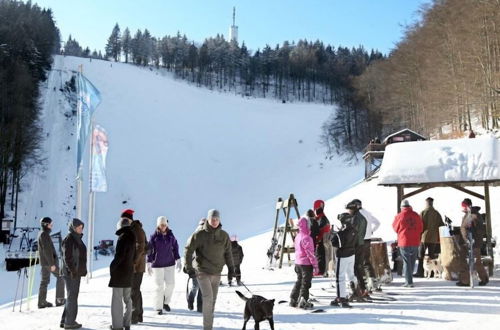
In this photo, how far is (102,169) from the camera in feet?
43.9

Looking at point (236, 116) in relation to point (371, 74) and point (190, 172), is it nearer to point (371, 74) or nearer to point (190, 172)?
point (371, 74)

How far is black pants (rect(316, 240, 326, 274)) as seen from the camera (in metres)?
10.4

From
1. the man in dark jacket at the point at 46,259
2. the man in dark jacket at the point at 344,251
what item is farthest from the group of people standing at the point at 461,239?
the man in dark jacket at the point at 46,259

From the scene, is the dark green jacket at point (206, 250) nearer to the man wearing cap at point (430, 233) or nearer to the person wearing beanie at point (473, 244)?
the person wearing beanie at point (473, 244)

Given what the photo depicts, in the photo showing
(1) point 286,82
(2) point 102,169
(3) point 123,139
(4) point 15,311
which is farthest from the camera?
(1) point 286,82

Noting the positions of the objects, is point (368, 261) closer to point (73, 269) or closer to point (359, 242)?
point (359, 242)

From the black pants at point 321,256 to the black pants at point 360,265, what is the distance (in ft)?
7.01

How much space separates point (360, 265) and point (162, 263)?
3.36 meters

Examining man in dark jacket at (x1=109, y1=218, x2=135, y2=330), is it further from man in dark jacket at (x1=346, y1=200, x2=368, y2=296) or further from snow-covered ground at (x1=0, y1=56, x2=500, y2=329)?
man in dark jacket at (x1=346, y1=200, x2=368, y2=296)

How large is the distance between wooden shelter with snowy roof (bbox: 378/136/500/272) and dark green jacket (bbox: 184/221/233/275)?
6.29 m

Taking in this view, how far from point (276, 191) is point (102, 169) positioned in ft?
78.5

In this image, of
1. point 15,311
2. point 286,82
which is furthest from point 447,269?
point 286,82

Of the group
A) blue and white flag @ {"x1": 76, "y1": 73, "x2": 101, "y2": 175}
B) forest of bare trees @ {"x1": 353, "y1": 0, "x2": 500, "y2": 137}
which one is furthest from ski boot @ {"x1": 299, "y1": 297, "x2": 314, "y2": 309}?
forest of bare trees @ {"x1": 353, "y1": 0, "x2": 500, "y2": 137}

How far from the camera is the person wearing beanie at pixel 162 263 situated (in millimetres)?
7875
